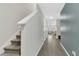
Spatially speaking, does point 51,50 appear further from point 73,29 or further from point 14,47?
point 14,47

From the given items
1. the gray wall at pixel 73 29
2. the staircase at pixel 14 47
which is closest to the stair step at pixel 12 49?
the staircase at pixel 14 47

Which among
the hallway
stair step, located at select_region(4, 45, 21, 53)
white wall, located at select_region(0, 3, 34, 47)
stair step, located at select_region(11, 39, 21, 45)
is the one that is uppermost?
white wall, located at select_region(0, 3, 34, 47)

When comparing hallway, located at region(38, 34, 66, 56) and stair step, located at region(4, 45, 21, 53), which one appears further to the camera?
hallway, located at region(38, 34, 66, 56)

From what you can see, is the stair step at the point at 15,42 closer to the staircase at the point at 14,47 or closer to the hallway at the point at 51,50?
the staircase at the point at 14,47

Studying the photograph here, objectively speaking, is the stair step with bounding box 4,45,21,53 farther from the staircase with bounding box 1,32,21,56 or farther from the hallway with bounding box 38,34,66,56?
the hallway with bounding box 38,34,66,56

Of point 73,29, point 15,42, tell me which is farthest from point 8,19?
point 73,29

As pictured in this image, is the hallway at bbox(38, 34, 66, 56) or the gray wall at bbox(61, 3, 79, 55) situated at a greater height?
the gray wall at bbox(61, 3, 79, 55)

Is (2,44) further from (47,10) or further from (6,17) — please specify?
(47,10)

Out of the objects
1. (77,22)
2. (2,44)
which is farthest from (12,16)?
(77,22)

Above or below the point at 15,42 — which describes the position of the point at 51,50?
below

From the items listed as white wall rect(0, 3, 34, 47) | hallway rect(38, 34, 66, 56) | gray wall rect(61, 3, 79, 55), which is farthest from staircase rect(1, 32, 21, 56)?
gray wall rect(61, 3, 79, 55)

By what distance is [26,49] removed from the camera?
2285mm

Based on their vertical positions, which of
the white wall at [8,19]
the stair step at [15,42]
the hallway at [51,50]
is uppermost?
the white wall at [8,19]

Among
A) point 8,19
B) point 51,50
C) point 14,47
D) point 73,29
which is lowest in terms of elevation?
point 51,50
